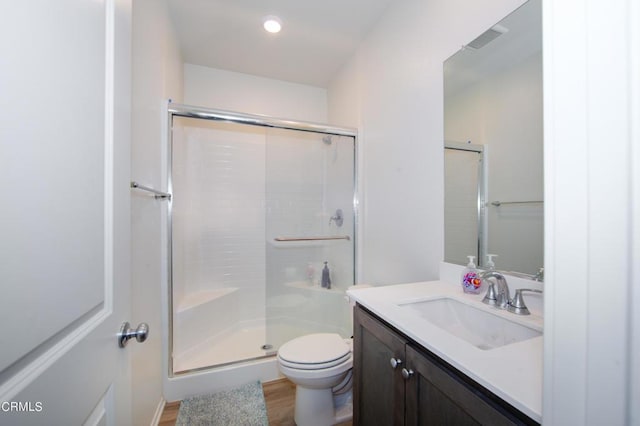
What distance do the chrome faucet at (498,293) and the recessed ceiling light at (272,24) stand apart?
2042 millimetres

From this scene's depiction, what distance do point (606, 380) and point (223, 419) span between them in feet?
5.87

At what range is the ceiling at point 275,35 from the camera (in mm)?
1676

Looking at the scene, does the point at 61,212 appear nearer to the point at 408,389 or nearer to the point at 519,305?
the point at 408,389

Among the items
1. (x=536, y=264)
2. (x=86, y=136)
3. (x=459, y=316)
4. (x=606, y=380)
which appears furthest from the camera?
(x=459, y=316)

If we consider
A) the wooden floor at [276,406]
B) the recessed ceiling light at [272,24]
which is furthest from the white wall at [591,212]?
the recessed ceiling light at [272,24]

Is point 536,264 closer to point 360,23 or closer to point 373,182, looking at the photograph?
point 373,182

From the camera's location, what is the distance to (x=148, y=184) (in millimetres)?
1365

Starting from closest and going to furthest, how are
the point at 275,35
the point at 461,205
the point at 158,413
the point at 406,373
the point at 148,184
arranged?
the point at 406,373 → the point at 461,205 → the point at 148,184 → the point at 158,413 → the point at 275,35

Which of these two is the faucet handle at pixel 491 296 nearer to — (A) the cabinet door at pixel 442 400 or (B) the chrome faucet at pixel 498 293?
(B) the chrome faucet at pixel 498 293

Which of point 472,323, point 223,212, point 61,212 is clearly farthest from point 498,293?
point 223,212

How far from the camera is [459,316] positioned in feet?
3.42

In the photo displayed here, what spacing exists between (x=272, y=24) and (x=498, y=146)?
1707mm

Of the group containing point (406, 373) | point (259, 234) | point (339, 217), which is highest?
point (339, 217)

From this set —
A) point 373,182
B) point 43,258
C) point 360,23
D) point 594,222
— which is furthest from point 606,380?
point 360,23
